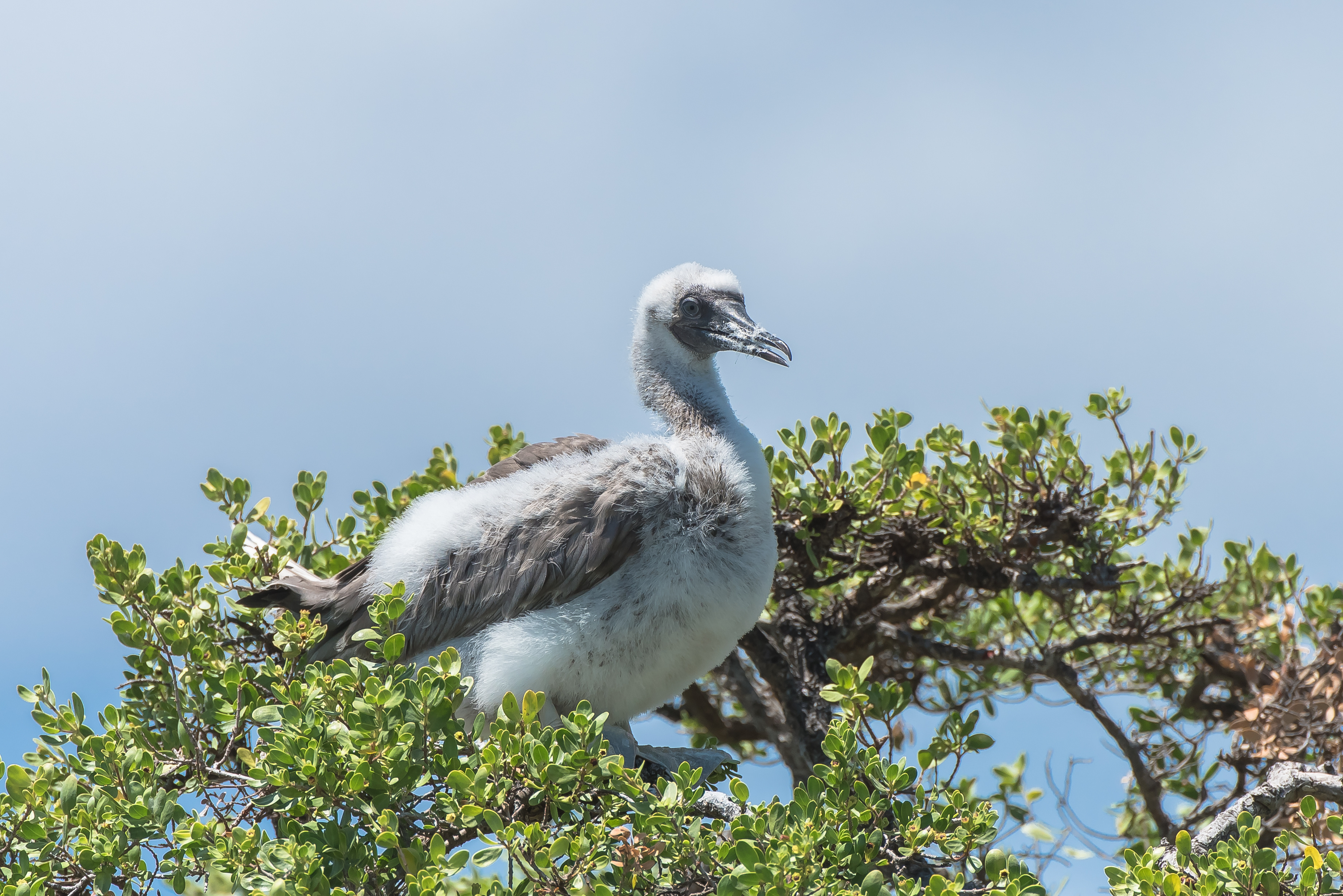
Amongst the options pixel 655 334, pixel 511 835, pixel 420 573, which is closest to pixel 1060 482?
pixel 655 334

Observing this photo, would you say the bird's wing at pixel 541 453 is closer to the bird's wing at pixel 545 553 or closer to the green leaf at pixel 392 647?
the bird's wing at pixel 545 553

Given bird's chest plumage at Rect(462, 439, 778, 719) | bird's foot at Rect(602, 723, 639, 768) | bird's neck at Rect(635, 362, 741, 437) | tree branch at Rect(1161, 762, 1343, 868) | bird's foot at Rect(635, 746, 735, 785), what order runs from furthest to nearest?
1. bird's neck at Rect(635, 362, 741, 437)
2. bird's foot at Rect(635, 746, 735, 785)
3. bird's foot at Rect(602, 723, 639, 768)
4. bird's chest plumage at Rect(462, 439, 778, 719)
5. tree branch at Rect(1161, 762, 1343, 868)

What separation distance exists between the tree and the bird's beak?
680 mm

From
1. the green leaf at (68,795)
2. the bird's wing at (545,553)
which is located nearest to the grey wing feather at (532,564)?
the bird's wing at (545,553)

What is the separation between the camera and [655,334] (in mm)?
4836

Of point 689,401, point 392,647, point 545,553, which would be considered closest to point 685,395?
point 689,401

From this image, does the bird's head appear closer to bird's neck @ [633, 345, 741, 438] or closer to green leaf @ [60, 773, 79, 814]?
bird's neck @ [633, 345, 741, 438]

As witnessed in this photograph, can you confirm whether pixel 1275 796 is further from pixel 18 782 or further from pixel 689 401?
pixel 18 782

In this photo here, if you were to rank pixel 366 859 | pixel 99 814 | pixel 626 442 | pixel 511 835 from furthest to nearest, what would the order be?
pixel 626 442 → pixel 99 814 → pixel 366 859 → pixel 511 835

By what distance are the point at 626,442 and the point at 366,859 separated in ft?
6.14

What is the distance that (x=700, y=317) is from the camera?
15.7ft

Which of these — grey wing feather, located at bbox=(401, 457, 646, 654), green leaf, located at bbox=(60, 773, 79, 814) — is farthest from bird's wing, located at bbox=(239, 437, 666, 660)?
green leaf, located at bbox=(60, 773, 79, 814)

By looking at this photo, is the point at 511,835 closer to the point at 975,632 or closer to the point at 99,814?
the point at 99,814

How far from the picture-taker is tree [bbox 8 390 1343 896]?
306 centimetres
